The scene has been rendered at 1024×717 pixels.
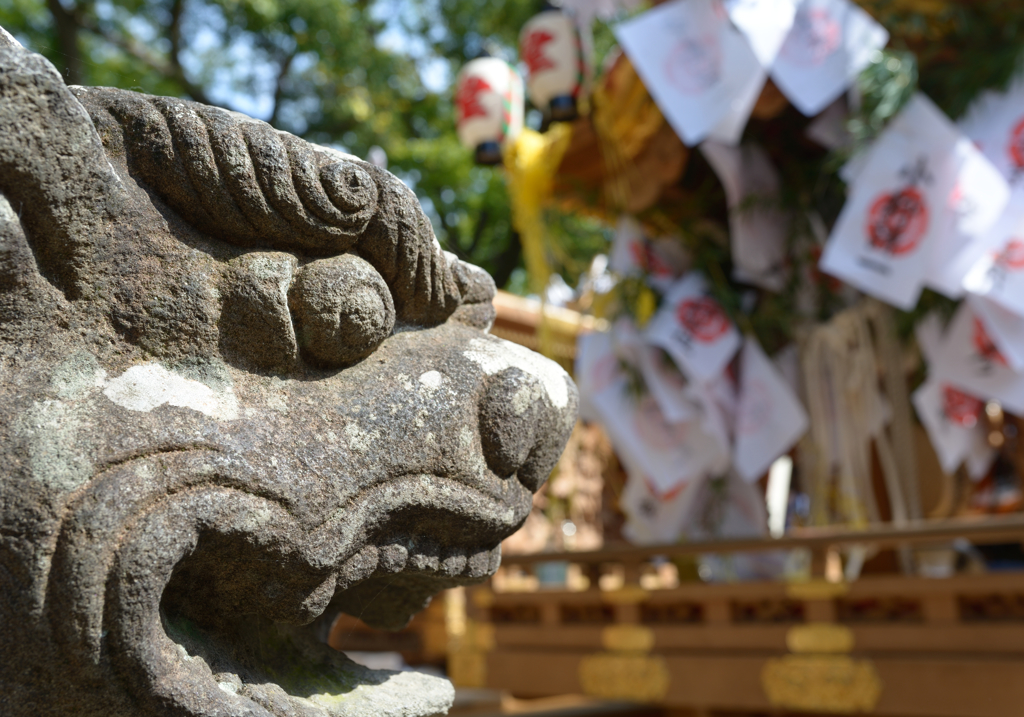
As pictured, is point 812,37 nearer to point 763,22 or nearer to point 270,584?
point 763,22

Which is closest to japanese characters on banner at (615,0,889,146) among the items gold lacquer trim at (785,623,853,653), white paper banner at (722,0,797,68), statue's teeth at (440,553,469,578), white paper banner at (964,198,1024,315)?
white paper banner at (722,0,797,68)

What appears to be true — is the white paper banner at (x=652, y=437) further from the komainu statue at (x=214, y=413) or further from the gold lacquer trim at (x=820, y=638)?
the komainu statue at (x=214, y=413)

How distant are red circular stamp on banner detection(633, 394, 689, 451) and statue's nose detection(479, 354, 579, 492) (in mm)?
2433

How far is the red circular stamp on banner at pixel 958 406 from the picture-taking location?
3.08 meters

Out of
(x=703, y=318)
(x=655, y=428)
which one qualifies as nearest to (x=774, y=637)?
(x=655, y=428)

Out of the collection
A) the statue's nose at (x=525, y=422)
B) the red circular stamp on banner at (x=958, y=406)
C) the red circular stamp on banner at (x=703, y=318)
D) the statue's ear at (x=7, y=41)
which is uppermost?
the red circular stamp on banner at (x=703, y=318)

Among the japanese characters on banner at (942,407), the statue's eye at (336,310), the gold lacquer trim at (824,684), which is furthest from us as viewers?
the japanese characters on banner at (942,407)

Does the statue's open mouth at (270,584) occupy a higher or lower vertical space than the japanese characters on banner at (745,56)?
lower

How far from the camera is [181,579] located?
0.75m

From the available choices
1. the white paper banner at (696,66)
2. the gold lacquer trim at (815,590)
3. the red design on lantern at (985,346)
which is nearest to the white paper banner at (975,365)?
the red design on lantern at (985,346)

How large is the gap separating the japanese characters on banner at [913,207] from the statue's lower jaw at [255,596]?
2173 mm

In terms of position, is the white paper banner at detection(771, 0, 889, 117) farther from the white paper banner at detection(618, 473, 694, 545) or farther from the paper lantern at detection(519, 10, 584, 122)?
the white paper banner at detection(618, 473, 694, 545)

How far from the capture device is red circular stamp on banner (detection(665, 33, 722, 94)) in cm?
276

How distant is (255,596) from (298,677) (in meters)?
0.14
